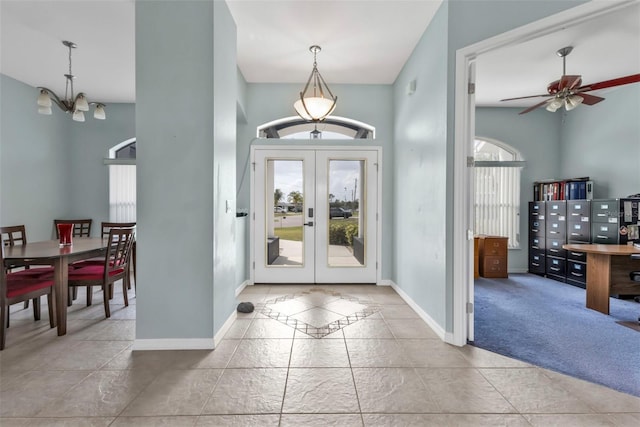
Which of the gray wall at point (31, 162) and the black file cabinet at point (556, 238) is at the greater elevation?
the gray wall at point (31, 162)

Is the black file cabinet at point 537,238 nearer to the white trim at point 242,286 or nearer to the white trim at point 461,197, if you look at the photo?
the white trim at point 461,197

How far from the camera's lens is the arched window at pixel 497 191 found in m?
5.92

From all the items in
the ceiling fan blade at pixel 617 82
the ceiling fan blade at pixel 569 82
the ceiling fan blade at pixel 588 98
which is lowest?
the ceiling fan blade at pixel 617 82

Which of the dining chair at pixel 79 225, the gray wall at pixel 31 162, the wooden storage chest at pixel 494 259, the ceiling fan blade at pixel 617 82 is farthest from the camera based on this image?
the wooden storage chest at pixel 494 259

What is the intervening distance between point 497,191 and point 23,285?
6876 millimetres

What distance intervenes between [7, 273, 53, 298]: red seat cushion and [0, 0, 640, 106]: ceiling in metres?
2.56

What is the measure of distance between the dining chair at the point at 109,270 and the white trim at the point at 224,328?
1.37m

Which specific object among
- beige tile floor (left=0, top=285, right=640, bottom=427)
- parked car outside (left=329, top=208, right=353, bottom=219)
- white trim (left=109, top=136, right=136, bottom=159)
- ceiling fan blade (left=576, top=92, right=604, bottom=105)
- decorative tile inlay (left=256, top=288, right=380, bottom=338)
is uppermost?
ceiling fan blade (left=576, top=92, right=604, bottom=105)

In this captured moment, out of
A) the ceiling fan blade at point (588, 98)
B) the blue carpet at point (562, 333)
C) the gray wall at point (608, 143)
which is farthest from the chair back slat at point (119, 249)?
the gray wall at point (608, 143)

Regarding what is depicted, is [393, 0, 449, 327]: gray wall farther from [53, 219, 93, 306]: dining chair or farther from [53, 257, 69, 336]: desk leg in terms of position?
[53, 219, 93, 306]: dining chair

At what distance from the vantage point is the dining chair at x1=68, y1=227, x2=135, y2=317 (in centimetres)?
332

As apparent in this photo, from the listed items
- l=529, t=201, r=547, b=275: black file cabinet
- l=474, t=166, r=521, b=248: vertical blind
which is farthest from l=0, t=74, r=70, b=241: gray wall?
l=529, t=201, r=547, b=275: black file cabinet

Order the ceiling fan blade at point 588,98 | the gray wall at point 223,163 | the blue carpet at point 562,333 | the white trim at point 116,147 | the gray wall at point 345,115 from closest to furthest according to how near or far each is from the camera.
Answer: the blue carpet at point 562,333 < the gray wall at point 223,163 < the ceiling fan blade at point 588,98 < the gray wall at point 345,115 < the white trim at point 116,147

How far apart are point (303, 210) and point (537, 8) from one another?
3425mm
